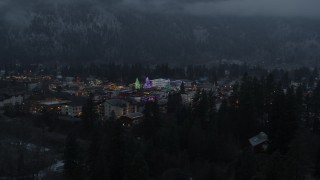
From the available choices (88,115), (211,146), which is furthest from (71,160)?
(88,115)

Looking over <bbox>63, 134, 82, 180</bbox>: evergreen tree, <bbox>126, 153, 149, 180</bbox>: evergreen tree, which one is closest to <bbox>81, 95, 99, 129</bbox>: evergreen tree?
<bbox>63, 134, 82, 180</bbox>: evergreen tree

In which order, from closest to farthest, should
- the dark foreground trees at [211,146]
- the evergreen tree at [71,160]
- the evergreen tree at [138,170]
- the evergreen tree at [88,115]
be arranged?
the evergreen tree at [138,170] → the dark foreground trees at [211,146] → the evergreen tree at [71,160] → the evergreen tree at [88,115]

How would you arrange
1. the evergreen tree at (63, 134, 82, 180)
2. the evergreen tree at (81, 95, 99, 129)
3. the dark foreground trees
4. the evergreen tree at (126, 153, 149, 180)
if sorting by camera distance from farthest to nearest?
1. the evergreen tree at (81, 95, 99, 129)
2. the evergreen tree at (63, 134, 82, 180)
3. the dark foreground trees
4. the evergreen tree at (126, 153, 149, 180)

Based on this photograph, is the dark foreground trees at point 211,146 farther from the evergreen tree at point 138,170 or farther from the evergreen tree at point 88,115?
the evergreen tree at point 88,115

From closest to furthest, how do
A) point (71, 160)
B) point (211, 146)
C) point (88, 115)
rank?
point (71, 160)
point (211, 146)
point (88, 115)

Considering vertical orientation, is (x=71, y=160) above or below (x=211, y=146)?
above

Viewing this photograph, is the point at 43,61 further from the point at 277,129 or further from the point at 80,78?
the point at 277,129

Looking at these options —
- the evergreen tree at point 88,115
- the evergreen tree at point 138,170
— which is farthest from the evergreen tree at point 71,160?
the evergreen tree at point 88,115

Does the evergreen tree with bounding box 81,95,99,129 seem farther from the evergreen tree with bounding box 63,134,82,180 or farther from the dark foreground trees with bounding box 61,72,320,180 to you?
the evergreen tree with bounding box 63,134,82,180

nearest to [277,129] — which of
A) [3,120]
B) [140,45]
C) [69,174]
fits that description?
[69,174]

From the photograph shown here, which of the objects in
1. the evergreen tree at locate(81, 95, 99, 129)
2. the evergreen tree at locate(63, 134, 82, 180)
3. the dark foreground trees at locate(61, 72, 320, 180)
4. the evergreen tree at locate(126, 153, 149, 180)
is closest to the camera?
the evergreen tree at locate(126, 153, 149, 180)

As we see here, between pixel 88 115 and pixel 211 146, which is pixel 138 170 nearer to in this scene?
pixel 211 146
